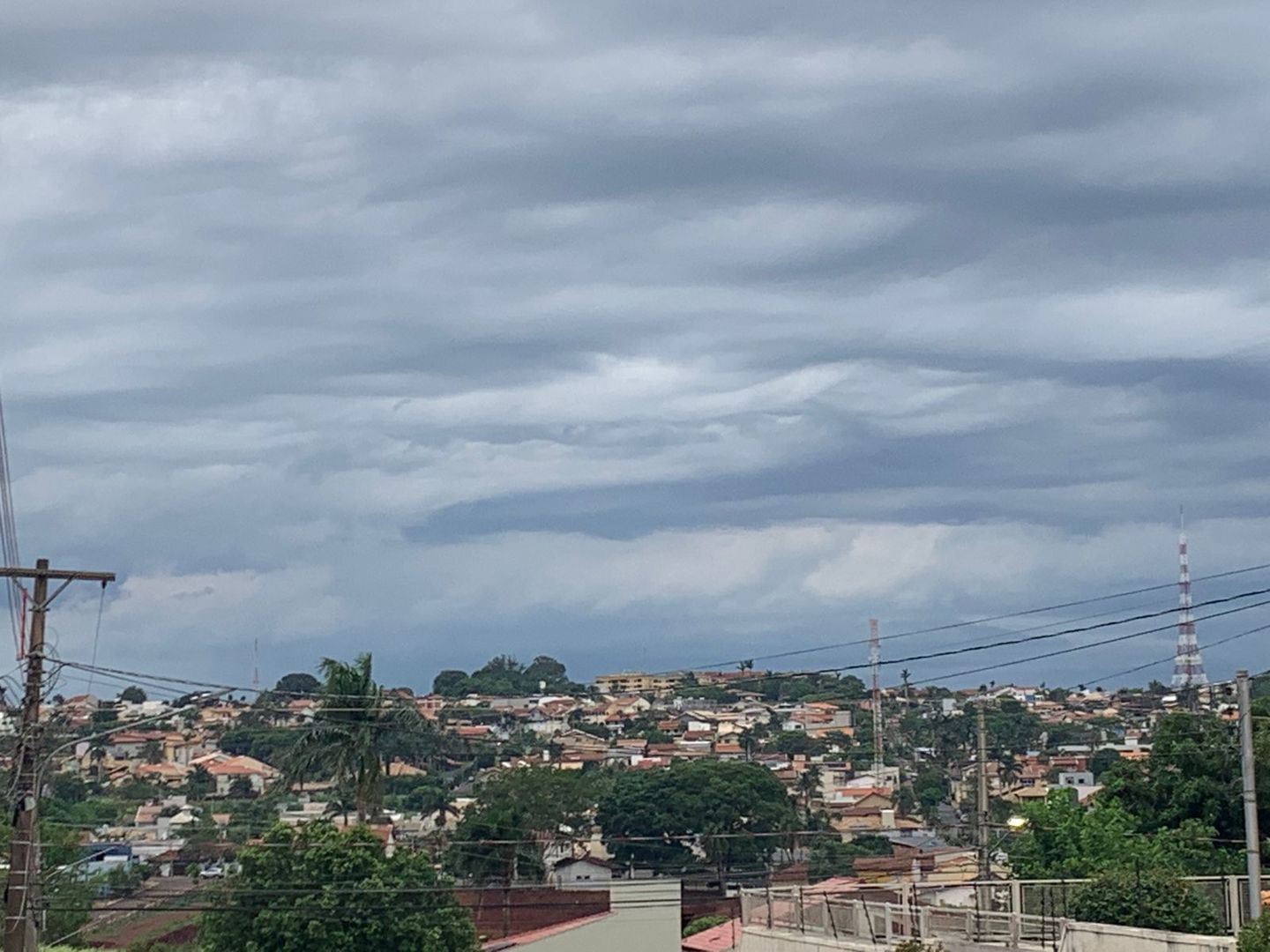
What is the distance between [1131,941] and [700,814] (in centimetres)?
9026

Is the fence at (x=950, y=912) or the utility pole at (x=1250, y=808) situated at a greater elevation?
the utility pole at (x=1250, y=808)

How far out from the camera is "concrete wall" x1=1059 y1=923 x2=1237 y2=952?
2992cm

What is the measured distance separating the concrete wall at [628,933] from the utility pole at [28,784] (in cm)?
3683

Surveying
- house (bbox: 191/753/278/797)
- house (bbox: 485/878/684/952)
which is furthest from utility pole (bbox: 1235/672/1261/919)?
house (bbox: 191/753/278/797)

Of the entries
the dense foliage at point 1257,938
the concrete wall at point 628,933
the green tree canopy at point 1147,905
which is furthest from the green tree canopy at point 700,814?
the dense foliage at point 1257,938

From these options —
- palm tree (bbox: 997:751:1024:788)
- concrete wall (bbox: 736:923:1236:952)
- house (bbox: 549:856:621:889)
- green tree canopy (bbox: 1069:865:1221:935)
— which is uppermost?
palm tree (bbox: 997:751:1024:788)

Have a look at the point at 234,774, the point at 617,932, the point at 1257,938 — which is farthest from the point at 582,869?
the point at 234,774

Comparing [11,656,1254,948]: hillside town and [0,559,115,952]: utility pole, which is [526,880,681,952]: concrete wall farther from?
[0,559,115,952]: utility pole

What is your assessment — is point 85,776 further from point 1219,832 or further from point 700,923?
point 1219,832

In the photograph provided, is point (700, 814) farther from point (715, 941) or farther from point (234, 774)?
point (234, 774)

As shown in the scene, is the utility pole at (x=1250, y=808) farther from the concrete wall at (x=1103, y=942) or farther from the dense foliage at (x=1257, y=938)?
the dense foliage at (x=1257, y=938)

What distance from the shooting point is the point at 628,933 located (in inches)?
3093

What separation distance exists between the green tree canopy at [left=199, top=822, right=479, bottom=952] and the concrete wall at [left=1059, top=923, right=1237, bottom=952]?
124 ft

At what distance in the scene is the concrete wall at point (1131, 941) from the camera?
98.2 ft
